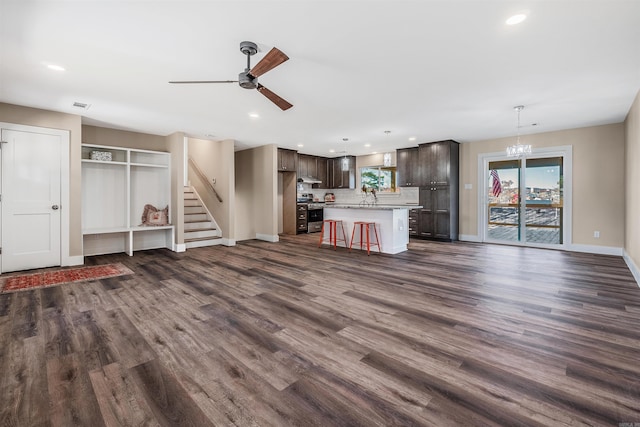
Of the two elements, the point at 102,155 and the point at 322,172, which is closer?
the point at 102,155

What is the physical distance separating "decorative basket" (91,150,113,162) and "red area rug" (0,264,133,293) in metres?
2.20

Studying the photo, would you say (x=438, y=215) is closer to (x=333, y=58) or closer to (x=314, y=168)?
(x=314, y=168)

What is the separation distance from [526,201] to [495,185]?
77cm

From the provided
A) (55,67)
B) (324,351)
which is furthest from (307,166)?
(324,351)

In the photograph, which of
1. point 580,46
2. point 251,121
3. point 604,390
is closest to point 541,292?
point 604,390

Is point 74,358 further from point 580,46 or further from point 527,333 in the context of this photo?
point 580,46

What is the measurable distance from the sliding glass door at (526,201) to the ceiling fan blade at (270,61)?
21.5 ft

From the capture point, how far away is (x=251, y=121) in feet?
17.8

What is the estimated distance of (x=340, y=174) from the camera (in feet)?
32.2

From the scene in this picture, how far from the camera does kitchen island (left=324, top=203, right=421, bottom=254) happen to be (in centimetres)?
588

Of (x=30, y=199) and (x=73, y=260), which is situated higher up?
(x=30, y=199)

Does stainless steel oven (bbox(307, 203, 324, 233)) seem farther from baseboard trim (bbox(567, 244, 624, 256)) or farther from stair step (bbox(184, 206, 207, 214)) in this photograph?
baseboard trim (bbox(567, 244, 624, 256))

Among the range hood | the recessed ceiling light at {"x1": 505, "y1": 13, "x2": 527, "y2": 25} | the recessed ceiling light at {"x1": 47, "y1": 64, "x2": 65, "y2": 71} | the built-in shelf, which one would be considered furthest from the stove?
the recessed ceiling light at {"x1": 505, "y1": 13, "x2": 527, "y2": 25}

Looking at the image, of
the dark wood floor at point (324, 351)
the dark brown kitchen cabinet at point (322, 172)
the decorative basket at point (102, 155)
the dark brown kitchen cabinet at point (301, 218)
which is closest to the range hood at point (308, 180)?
the dark brown kitchen cabinet at point (322, 172)
